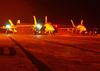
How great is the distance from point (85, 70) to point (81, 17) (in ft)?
346

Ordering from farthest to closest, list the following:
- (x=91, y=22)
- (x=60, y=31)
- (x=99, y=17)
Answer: (x=91, y=22) → (x=99, y=17) → (x=60, y=31)

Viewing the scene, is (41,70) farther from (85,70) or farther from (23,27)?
(23,27)

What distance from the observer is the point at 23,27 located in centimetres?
7106

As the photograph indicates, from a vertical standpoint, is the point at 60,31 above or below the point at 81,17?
below

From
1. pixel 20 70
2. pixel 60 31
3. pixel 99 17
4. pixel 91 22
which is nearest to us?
pixel 20 70

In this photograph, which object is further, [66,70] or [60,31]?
[60,31]

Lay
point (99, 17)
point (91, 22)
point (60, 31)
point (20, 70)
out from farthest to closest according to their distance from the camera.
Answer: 1. point (91, 22)
2. point (99, 17)
3. point (60, 31)
4. point (20, 70)

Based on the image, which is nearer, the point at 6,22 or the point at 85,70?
the point at 85,70

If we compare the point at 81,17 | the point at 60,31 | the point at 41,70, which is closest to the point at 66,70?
the point at 41,70

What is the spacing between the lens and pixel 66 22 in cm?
11244

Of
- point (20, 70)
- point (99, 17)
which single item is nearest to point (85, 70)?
point (20, 70)

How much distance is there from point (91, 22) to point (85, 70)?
4111 inches

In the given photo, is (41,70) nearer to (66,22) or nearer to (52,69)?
(52,69)

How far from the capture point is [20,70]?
19.1ft
